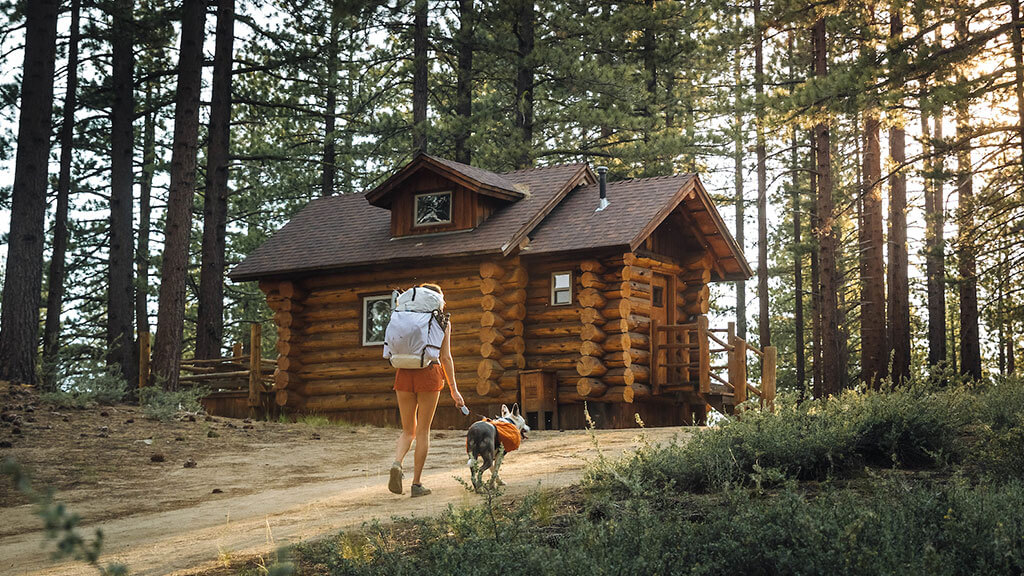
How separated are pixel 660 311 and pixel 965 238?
255 inches

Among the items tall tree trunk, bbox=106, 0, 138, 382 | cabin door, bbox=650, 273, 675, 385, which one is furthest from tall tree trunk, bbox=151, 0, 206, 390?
cabin door, bbox=650, 273, 675, 385

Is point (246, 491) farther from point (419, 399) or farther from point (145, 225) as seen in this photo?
point (145, 225)

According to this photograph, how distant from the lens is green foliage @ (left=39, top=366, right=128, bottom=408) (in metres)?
16.7

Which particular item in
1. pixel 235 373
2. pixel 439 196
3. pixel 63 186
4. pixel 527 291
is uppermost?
pixel 63 186

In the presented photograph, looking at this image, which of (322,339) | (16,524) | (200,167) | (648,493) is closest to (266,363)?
(322,339)

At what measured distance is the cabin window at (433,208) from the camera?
21875 mm

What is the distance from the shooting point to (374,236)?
2283 cm

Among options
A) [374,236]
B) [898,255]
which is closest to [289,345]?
[374,236]

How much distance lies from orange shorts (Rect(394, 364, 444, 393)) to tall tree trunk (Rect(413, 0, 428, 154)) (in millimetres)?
19208

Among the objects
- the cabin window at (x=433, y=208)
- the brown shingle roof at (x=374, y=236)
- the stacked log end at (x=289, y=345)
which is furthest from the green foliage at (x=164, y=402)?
the cabin window at (x=433, y=208)

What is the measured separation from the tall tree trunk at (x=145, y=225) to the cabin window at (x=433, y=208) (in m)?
13.4

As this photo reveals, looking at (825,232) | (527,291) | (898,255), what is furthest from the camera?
(898,255)

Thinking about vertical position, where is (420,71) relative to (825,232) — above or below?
above

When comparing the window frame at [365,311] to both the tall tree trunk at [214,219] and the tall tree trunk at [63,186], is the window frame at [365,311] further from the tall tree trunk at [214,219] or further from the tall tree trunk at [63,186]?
the tall tree trunk at [63,186]
